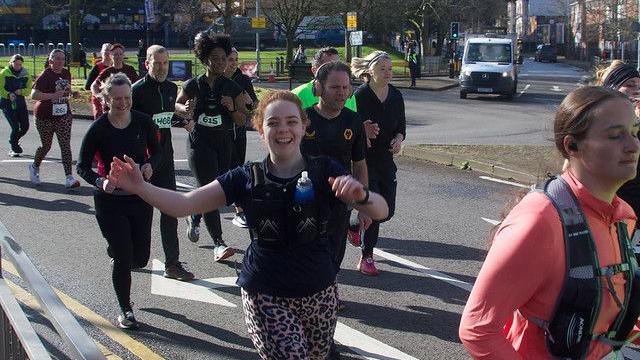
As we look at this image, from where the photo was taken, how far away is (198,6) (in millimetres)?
55188

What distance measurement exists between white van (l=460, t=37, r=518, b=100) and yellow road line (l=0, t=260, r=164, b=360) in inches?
1029

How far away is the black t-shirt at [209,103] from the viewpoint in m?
7.76

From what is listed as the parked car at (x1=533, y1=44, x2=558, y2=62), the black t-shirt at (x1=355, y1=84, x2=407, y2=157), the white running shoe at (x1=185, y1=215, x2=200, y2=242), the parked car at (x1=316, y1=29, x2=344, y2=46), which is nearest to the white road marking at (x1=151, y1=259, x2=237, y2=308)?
the white running shoe at (x1=185, y1=215, x2=200, y2=242)

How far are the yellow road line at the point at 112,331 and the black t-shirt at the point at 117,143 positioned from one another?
3.06 feet

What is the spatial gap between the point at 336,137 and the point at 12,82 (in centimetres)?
1007

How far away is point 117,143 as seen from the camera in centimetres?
606

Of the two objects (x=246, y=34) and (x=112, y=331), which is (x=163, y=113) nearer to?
(x=112, y=331)

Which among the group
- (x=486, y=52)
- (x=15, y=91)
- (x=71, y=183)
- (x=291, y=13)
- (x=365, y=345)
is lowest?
(x=365, y=345)

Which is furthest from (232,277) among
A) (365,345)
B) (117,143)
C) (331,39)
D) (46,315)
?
(331,39)

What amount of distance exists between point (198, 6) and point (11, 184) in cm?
4484

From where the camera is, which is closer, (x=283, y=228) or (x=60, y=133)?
(x=283, y=228)

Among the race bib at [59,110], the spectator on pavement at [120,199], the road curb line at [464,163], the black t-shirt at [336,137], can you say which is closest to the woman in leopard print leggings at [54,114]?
the race bib at [59,110]

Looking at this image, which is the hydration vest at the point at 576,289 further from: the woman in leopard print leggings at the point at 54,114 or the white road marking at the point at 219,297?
the woman in leopard print leggings at the point at 54,114

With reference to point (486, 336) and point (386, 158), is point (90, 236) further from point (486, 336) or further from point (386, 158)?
point (486, 336)
